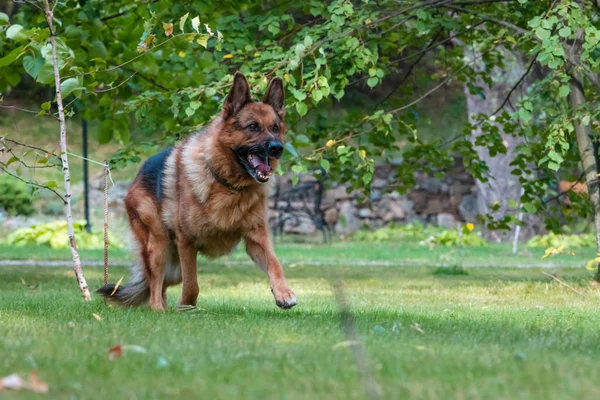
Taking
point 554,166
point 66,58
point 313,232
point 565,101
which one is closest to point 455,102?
point 313,232

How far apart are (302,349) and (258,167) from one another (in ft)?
9.57

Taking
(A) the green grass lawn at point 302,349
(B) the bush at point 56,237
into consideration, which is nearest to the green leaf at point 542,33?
(A) the green grass lawn at point 302,349

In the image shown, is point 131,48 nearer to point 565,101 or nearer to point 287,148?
point 287,148

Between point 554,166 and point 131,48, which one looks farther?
point 131,48

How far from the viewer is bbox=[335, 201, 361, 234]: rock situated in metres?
27.9

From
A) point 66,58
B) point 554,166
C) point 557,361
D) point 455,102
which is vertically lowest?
point 557,361

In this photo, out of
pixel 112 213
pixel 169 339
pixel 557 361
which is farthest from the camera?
pixel 112 213

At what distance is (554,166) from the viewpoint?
9.11 m

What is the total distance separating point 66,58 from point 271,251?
2278 millimetres

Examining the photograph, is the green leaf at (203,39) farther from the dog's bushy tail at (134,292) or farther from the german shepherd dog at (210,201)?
the dog's bushy tail at (134,292)

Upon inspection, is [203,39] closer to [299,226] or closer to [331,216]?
[299,226]

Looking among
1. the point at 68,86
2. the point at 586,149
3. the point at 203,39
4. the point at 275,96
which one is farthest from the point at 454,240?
the point at 68,86

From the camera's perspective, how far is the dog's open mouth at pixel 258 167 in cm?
712

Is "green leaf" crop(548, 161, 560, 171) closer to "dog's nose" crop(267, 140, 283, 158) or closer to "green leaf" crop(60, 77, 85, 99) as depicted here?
"dog's nose" crop(267, 140, 283, 158)
